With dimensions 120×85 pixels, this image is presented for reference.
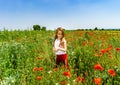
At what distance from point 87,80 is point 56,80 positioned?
72 cm

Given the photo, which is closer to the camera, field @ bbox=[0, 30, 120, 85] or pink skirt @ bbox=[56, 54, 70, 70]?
field @ bbox=[0, 30, 120, 85]

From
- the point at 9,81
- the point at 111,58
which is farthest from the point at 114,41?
the point at 9,81

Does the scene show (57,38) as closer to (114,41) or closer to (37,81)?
(37,81)

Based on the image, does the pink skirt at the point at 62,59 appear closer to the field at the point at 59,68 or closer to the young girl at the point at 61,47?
the young girl at the point at 61,47

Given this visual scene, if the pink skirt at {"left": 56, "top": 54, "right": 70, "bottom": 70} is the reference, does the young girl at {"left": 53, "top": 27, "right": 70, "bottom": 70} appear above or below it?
above

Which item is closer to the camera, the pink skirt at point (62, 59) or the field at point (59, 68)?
the field at point (59, 68)

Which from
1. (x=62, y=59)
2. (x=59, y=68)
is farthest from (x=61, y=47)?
(x=59, y=68)

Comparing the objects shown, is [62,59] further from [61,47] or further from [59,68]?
[59,68]

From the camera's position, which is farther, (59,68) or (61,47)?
(61,47)

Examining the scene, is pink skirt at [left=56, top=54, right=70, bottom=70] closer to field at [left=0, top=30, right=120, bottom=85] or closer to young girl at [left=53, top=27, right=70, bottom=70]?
young girl at [left=53, top=27, right=70, bottom=70]

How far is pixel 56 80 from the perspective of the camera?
26.0 feet

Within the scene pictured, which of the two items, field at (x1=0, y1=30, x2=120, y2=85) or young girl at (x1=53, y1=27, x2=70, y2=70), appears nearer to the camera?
field at (x1=0, y1=30, x2=120, y2=85)

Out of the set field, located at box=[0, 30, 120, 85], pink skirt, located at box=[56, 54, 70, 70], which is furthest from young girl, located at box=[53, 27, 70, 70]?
field, located at box=[0, 30, 120, 85]

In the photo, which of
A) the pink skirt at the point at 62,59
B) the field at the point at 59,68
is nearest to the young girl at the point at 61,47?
the pink skirt at the point at 62,59
